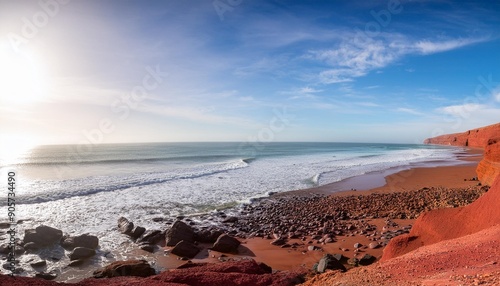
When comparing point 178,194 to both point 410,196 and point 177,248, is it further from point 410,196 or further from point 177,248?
point 410,196

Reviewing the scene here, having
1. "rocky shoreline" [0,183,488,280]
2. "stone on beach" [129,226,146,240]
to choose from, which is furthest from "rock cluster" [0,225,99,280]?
"stone on beach" [129,226,146,240]

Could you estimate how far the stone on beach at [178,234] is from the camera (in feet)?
38.4

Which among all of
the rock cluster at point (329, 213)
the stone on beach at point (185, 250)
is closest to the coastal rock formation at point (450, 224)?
the rock cluster at point (329, 213)

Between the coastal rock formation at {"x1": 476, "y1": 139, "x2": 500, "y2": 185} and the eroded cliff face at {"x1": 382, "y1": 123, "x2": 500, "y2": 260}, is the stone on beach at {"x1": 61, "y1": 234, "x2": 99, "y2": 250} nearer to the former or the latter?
the eroded cliff face at {"x1": 382, "y1": 123, "x2": 500, "y2": 260}

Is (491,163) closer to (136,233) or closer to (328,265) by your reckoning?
(328,265)

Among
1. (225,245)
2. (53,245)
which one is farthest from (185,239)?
(53,245)

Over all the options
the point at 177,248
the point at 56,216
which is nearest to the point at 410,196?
the point at 177,248

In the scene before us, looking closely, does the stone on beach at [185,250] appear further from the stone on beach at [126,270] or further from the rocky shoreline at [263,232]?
the stone on beach at [126,270]

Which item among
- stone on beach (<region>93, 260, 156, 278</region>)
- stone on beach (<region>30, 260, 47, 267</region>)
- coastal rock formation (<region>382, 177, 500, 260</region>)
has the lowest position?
stone on beach (<region>30, 260, 47, 267</region>)

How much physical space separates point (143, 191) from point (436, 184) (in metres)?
24.0

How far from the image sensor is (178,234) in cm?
1195

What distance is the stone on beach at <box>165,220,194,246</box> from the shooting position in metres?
11.7

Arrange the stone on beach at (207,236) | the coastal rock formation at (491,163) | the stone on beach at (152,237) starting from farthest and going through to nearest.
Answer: the coastal rock formation at (491,163) → the stone on beach at (207,236) → the stone on beach at (152,237)

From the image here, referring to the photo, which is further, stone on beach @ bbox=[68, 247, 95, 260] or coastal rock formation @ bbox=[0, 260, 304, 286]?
stone on beach @ bbox=[68, 247, 95, 260]
